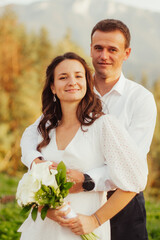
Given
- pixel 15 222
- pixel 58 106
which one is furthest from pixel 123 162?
pixel 15 222

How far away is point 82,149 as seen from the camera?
2512 mm

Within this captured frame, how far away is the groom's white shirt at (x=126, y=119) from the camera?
253 cm

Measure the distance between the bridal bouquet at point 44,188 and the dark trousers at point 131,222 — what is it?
1.02 m

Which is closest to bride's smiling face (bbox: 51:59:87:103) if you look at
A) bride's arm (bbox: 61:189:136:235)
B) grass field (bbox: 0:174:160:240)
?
bride's arm (bbox: 61:189:136:235)

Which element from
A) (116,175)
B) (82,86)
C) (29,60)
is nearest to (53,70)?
(82,86)

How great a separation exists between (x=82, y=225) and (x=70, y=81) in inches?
40.7

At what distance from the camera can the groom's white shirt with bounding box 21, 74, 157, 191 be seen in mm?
2531

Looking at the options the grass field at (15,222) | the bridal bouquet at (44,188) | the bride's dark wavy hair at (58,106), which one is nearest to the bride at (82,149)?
the bride's dark wavy hair at (58,106)

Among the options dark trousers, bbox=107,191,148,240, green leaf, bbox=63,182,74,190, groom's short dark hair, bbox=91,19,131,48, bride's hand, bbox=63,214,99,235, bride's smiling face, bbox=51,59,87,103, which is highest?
groom's short dark hair, bbox=91,19,131,48

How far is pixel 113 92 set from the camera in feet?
10.6

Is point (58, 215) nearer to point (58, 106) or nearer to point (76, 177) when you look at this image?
point (76, 177)

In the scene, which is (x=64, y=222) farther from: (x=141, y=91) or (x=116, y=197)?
(x=141, y=91)

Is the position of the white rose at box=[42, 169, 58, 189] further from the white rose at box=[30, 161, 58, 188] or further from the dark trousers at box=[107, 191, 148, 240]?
the dark trousers at box=[107, 191, 148, 240]

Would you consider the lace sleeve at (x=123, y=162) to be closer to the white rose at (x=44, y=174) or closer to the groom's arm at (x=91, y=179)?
the groom's arm at (x=91, y=179)
